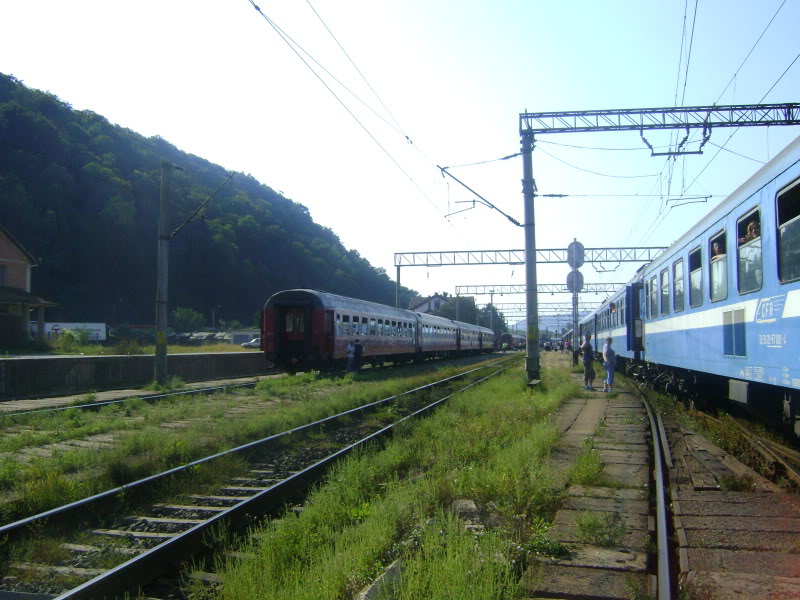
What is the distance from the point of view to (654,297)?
14984 millimetres

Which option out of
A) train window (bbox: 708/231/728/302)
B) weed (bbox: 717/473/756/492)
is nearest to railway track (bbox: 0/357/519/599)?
weed (bbox: 717/473/756/492)

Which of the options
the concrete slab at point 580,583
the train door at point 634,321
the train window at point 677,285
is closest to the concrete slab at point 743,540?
the concrete slab at point 580,583

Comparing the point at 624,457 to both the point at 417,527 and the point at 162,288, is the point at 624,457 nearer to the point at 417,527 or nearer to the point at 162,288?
the point at 417,527

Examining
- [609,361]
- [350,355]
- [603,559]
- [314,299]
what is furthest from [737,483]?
[350,355]

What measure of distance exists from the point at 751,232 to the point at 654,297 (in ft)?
24.3

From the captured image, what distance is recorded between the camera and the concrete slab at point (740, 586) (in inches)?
157

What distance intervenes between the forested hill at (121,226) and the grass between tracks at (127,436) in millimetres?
60389

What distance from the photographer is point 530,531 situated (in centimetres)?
533

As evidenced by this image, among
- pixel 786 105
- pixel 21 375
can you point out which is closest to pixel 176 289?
pixel 21 375

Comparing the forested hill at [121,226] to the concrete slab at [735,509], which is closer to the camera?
the concrete slab at [735,509]

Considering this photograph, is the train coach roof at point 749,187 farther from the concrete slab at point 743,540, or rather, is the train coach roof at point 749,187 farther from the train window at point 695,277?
the concrete slab at point 743,540

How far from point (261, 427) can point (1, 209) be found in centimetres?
6481

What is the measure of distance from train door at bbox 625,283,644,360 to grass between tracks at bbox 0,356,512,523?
6.29 m

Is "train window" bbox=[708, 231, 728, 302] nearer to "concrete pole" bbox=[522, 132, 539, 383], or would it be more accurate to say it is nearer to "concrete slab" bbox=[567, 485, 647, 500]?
"concrete slab" bbox=[567, 485, 647, 500]
